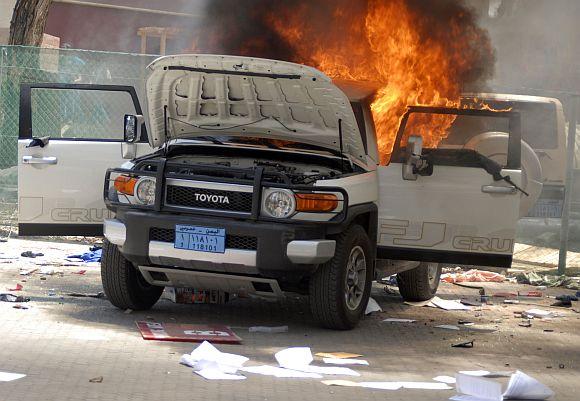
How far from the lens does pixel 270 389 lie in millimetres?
6980

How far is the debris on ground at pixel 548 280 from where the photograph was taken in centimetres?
1358

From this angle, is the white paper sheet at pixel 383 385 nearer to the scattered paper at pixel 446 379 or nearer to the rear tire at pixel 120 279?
the scattered paper at pixel 446 379

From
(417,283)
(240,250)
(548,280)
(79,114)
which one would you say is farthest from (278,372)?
(79,114)

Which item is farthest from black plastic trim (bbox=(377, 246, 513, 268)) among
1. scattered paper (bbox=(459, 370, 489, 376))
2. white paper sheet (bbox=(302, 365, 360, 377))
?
white paper sheet (bbox=(302, 365, 360, 377))

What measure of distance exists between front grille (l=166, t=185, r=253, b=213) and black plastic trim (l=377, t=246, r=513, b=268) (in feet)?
4.94

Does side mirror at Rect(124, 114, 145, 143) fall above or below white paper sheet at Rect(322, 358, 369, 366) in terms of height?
above

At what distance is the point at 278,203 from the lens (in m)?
8.88

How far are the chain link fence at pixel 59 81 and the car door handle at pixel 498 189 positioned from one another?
24.6ft

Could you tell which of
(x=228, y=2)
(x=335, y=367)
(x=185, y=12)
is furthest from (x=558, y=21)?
(x=335, y=367)

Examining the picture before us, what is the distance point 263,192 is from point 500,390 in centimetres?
265

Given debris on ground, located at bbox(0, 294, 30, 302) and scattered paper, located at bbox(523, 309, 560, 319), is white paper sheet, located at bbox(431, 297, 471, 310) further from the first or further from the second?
debris on ground, located at bbox(0, 294, 30, 302)

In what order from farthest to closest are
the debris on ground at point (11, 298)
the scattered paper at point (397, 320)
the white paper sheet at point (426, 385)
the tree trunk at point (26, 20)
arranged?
the tree trunk at point (26, 20) < the scattered paper at point (397, 320) < the debris on ground at point (11, 298) < the white paper sheet at point (426, 385)

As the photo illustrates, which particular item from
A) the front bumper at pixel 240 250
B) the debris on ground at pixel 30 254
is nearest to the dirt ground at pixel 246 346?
the front bumper at pixel 240 250

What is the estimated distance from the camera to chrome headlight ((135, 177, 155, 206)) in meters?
9.16
